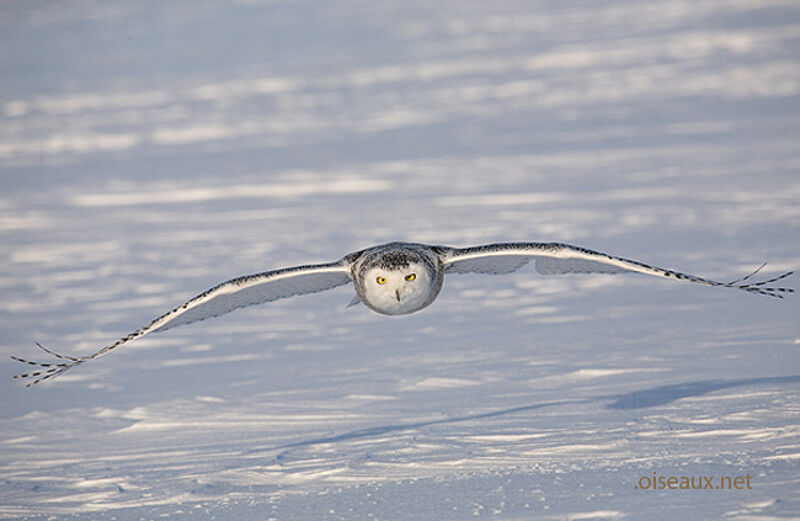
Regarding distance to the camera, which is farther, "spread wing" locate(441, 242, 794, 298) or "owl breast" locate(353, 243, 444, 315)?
"spread wing" locate(441, 242, 794, 298)

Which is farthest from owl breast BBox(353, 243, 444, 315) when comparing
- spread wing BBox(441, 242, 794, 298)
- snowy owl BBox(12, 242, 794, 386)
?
spread wing BBox(441, 242, 794, 298)

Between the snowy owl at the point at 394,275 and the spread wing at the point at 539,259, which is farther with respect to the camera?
the spread wing at the point at 539,259

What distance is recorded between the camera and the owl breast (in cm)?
1410

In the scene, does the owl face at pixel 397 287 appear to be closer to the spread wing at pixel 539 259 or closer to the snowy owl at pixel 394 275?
the snowy owl at pixel 394 275

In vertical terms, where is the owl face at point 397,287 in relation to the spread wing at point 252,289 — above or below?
below

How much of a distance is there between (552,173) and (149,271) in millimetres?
10554

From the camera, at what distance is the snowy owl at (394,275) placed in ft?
46.3

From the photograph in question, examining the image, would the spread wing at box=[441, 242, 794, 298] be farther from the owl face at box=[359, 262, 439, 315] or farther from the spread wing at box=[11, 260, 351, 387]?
the spread wing at box=[11, 260, 351, 387]

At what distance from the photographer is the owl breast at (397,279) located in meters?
14.1

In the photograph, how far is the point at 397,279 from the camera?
14055 millimetres

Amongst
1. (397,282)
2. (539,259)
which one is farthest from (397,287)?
(539,259)

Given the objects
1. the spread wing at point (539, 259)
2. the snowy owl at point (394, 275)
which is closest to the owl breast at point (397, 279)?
the snowy owl at point (394, 275)

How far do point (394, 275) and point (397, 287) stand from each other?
0.45 feet

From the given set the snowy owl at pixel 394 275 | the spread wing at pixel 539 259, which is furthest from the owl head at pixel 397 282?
the spread wing at pixel 539 259
